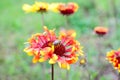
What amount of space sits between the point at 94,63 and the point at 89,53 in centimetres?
13

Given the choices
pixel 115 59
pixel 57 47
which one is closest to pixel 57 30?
pixel 115 59

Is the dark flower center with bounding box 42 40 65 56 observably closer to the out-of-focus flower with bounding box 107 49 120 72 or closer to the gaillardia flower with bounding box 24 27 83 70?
the gaillardia flower with bounding box 24 27 83 70

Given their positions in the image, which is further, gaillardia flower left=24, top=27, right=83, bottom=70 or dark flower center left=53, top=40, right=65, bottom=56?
dark flower center left=53, top=40, right=65, bottom=56

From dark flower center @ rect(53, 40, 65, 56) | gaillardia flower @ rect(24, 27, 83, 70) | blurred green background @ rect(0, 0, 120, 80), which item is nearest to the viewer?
gaillardia flower @ rect(24, 27, 83, 70)

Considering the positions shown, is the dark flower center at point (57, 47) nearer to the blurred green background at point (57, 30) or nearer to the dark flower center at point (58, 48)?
the dark flower center at point (58, 48)

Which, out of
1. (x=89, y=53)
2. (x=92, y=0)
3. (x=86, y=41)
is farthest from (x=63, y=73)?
(x=92, y=0)

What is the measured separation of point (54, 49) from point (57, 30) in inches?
89.7

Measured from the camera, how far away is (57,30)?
417cm

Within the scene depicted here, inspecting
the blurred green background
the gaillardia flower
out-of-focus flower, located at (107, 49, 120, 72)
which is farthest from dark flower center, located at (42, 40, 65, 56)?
Answer: the blurred green background

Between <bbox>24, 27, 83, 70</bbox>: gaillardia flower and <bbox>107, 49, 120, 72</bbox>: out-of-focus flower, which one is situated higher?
<bbox>24, 27, 83, 70</bbox>: gaillardia flower

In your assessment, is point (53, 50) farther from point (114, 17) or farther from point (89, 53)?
point (114, 17)

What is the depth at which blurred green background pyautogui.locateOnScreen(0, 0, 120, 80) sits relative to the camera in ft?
11.1

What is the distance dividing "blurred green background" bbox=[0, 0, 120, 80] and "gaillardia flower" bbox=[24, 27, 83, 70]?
38.1 inches

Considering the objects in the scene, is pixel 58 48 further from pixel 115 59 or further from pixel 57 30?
pixel 57 30
